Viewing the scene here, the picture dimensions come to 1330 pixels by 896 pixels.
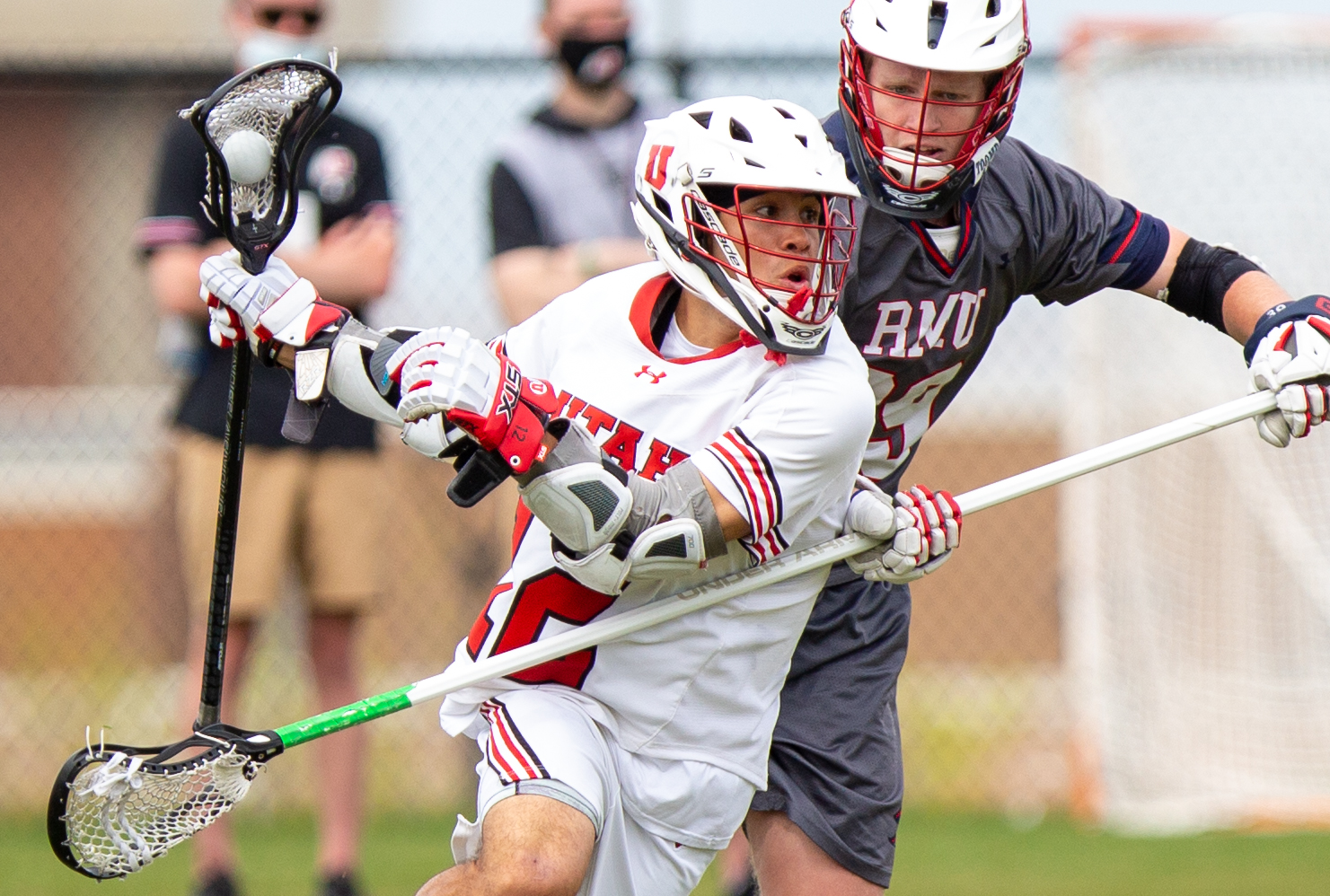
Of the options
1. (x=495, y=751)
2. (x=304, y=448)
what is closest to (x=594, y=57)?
(x=304, y=448)

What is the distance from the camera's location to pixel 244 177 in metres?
2.73

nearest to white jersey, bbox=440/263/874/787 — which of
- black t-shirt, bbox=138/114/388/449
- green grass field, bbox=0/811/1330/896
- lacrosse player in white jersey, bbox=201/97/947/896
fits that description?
lacrosse player in white jersey, bbox=201/97/947/896

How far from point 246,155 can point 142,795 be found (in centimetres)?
105

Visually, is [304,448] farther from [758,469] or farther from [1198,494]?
[1198,494]

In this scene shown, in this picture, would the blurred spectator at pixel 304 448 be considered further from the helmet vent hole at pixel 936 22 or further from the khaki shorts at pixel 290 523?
the helmet vent hole at pixel 936 22

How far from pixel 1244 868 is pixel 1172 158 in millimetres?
2659

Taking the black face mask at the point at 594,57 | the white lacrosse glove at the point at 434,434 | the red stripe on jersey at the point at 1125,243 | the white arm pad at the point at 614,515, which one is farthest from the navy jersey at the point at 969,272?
the black face mask at the point at 594,57

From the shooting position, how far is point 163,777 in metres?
→ 2.80

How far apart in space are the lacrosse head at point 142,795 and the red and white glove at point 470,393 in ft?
2.23

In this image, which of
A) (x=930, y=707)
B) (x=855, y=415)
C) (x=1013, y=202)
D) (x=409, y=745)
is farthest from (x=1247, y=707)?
(x=855, y=415)

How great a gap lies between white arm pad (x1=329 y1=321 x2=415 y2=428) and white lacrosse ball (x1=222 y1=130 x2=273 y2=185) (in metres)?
0.30

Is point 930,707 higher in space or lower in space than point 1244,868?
lower

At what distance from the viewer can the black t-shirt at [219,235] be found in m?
4.55

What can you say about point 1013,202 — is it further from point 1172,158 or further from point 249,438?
point 1172,158
